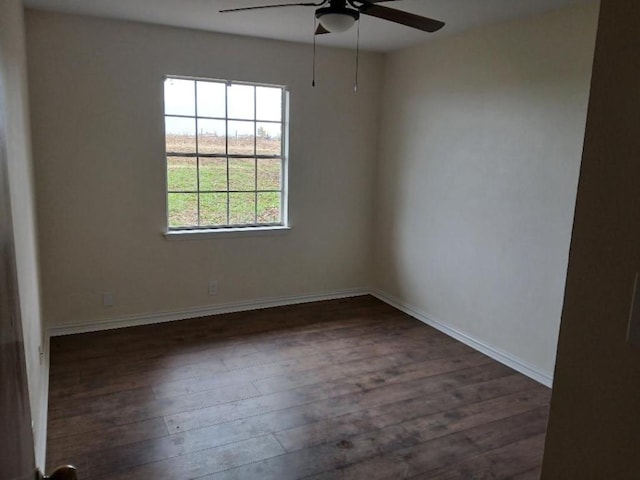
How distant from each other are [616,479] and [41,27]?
4073 mm

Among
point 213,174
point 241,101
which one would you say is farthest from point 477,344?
point 241,101

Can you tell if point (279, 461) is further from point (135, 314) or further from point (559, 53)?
point (559, 53)

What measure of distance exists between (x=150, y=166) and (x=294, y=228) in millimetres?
1430

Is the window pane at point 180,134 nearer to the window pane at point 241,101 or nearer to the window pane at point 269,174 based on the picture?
the window pane at point 241,101

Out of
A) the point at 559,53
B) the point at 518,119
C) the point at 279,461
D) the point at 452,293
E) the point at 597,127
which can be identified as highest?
the point at 559,53

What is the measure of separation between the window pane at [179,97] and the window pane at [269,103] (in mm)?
591

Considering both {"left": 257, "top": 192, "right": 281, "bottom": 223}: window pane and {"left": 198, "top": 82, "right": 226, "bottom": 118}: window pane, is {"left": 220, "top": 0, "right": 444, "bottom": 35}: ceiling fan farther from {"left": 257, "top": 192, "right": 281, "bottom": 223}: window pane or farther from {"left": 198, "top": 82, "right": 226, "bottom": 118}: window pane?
{"left": 257, "top": 192, "right": 281, "bottom": 223}: window pane

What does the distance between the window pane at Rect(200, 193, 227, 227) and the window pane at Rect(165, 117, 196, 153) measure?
1.41 ft

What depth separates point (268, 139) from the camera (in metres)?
4.39

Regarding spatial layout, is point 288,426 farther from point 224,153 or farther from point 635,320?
point 224,153

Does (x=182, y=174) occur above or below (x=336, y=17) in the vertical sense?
below

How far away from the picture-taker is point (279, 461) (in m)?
2.35

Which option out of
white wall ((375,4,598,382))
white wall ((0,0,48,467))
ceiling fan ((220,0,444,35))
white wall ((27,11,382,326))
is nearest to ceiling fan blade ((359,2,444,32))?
ceiling fan ((220,0,444,35))

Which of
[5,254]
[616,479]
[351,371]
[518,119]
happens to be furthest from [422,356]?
[5,254]
